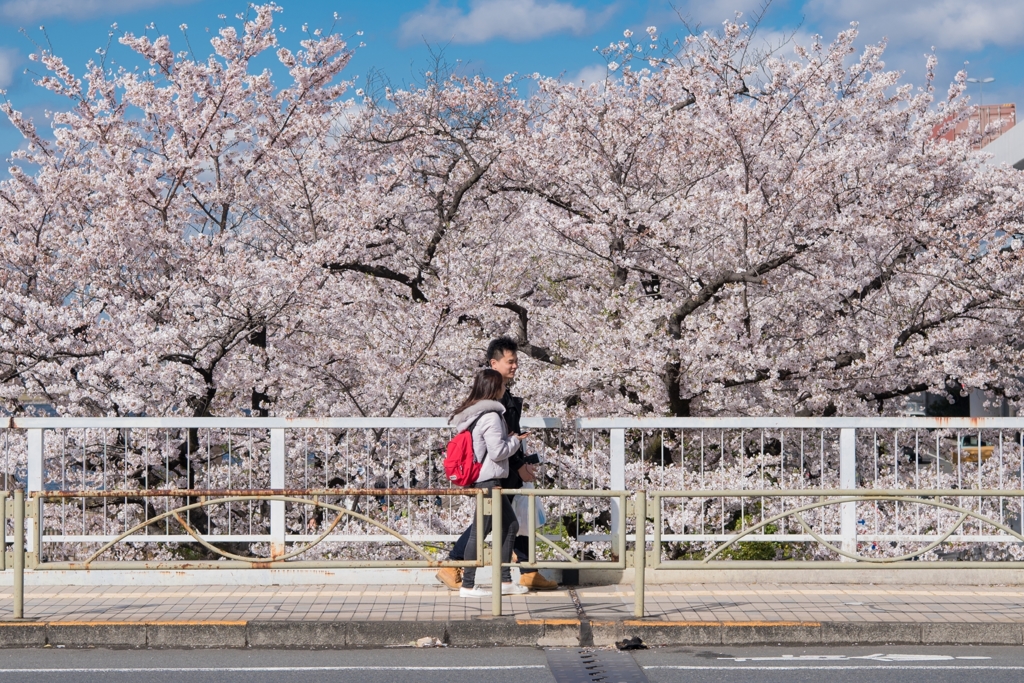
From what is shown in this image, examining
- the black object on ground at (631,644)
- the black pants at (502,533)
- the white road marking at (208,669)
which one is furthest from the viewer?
the black pants at (502,533)

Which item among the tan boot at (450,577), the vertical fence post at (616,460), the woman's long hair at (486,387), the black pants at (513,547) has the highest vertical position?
the woman's long hair at (486,387)

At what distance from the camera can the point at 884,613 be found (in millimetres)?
7742

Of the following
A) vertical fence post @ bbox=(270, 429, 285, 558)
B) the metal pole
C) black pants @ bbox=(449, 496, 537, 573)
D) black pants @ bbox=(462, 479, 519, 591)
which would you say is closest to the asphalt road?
the metal pole

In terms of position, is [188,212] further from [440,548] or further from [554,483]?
[440,548]

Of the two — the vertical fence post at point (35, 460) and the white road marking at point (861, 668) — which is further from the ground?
the vertical fence post at point (35, 460)

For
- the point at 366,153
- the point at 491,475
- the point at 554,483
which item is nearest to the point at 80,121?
the point at 366,153

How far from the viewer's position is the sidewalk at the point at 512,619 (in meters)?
7.33

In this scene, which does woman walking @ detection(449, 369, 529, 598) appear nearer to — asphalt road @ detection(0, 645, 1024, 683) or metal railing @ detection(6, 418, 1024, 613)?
metal railing @ detection(6, 418, 1024, 613)

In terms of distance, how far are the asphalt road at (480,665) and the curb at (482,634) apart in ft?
0.40

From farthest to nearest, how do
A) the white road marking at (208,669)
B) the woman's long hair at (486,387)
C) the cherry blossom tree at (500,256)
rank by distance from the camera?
1. the cherry blossom tree at (500,256)
2. the woman's long hair at (486,387)
3. the white road marking at (208,669)

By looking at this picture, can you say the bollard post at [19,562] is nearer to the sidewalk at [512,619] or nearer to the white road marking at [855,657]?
the sidewalk at [512,619]

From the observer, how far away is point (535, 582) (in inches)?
347

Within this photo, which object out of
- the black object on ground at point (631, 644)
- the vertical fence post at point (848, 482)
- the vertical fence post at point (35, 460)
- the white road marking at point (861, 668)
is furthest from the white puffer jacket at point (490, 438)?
the vertical fence post at point (35, 460)

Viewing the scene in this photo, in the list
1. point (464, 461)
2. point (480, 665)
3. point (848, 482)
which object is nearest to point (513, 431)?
point (464, 461)
